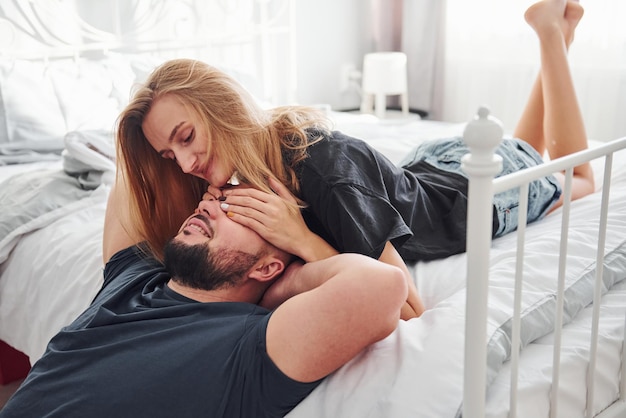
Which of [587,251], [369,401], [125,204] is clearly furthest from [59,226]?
[587,251]

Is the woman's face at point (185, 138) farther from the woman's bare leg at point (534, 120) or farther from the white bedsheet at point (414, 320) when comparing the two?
the woman's bare leg at point (534, 120)

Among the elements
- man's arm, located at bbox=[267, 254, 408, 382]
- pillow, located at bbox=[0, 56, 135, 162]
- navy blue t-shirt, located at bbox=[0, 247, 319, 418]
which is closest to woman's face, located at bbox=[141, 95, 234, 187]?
navy blue t-shirt, located at bbox=[0, 247, 319, 418]

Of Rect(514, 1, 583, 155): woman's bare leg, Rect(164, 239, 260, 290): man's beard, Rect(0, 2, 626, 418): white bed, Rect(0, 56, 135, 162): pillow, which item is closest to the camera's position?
Rect(0, 2, 626, 418): white bed

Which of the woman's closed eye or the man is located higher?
the woman's closed eye

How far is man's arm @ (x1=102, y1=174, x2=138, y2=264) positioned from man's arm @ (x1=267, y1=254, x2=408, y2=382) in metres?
0.54

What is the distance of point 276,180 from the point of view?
4.25ft

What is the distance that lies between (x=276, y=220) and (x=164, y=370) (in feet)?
1.01

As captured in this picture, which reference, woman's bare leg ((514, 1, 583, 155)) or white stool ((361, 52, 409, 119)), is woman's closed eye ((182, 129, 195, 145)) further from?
white stool ((361, 52, 409, 119))

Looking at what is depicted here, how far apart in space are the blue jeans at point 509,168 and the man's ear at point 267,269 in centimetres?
Answer: 56

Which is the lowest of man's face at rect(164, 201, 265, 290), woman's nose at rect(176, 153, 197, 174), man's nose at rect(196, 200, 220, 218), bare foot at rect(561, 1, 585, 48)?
man's face at rect(164, 201, 265, 290)

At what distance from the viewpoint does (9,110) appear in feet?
7.58

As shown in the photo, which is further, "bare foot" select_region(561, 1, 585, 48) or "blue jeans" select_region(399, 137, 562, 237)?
"bare foot" select_region(561, 1, 585, 48)

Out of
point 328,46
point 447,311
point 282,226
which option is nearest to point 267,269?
point 282,226

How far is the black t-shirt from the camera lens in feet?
3.97
